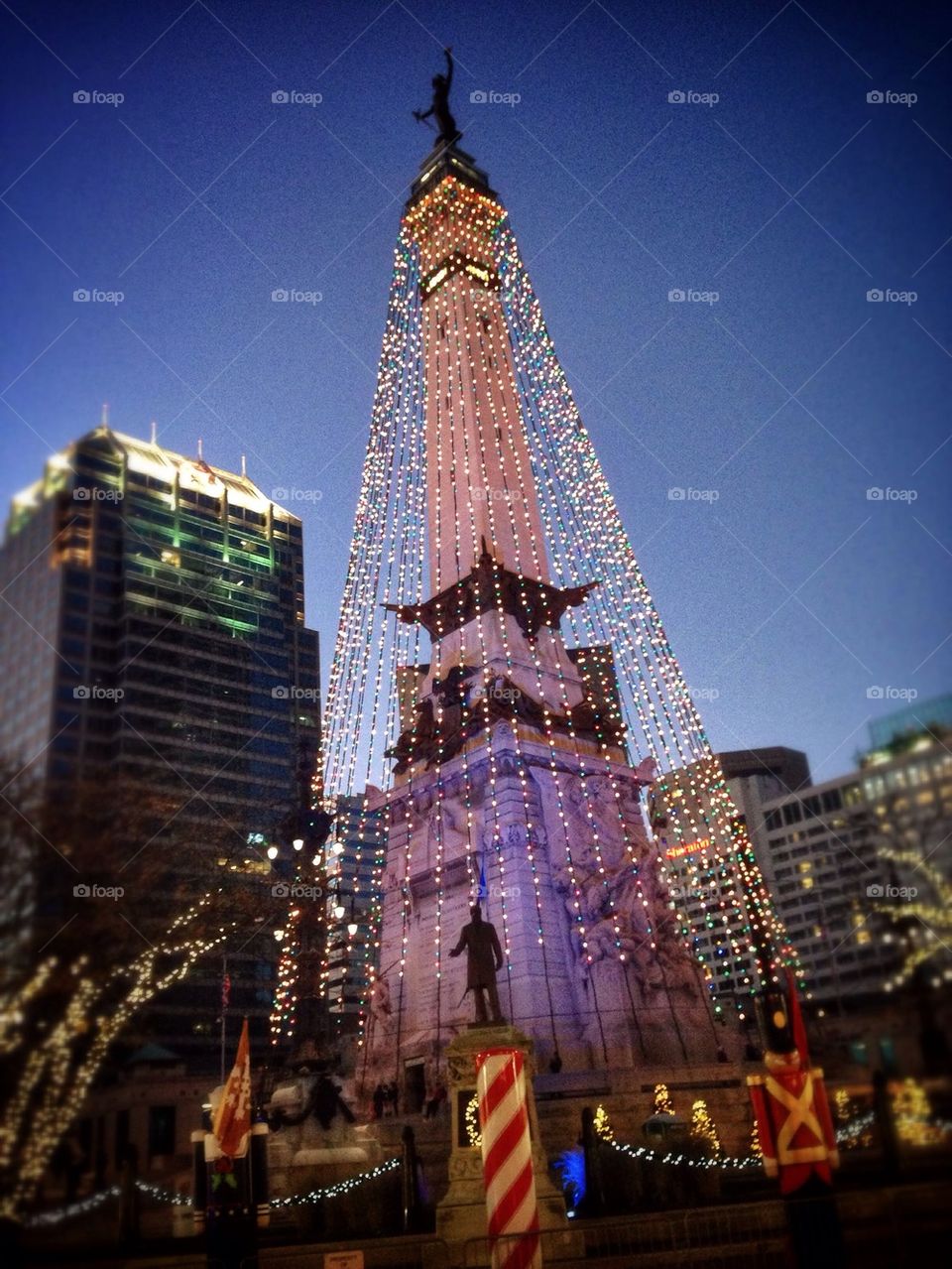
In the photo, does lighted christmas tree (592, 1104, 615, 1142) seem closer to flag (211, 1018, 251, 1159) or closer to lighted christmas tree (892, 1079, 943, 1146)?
flag (211, 1018, 251, 1159)

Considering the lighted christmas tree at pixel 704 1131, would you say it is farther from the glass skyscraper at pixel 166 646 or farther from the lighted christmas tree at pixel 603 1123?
the glass skyscraper at pixel 166 646

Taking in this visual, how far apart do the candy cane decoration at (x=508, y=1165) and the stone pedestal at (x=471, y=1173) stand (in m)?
3.33

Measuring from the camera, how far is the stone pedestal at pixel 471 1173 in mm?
11352

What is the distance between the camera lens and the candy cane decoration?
21.1ft

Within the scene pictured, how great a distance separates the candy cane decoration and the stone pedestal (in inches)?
131

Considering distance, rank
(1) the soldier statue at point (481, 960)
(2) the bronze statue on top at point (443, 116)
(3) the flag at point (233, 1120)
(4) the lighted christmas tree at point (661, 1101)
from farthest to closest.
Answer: (2) the bronze statue on top at point (443, 116), (4) the lighted christmas tree at point (661, 1101), (1) the soldier statue at point (481, 960), (3) the flag at point (233, 1120)

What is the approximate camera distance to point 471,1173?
1271 centimetres

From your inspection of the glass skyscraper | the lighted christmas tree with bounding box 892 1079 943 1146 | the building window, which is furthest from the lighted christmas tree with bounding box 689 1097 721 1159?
the lighted christmas tree with bounding box 892 1079 943 1146

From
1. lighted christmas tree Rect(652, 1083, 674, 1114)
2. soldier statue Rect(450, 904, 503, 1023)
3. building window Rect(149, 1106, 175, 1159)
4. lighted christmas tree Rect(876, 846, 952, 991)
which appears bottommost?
lighted christmas tree Rect(652, 1083, 674, 1114)

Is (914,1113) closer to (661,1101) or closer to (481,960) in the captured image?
(481,960)

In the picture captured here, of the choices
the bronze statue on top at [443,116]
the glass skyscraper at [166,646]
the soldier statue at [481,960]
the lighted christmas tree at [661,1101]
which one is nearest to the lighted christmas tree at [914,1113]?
the glass skyscraper at [166,646]

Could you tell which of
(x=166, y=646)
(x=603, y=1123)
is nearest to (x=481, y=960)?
(x=603, y=1123)

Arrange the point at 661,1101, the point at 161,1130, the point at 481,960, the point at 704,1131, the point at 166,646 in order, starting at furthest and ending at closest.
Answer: the point at 166,646 → the point at 661,1101 → the point at 481,960 → the point at 704,1131 → the point at 161,1130

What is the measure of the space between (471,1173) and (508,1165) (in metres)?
6.99
